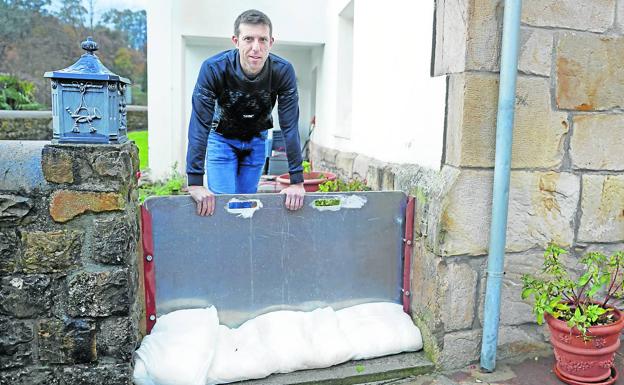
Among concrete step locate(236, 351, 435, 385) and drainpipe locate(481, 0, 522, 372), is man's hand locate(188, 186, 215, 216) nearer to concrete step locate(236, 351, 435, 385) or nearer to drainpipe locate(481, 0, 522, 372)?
concrete step locate(236, 351, 435, 385)

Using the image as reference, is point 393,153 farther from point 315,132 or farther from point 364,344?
point 315,132

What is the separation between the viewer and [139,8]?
853 inches

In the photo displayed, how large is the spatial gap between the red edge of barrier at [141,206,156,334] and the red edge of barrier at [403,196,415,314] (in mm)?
1219

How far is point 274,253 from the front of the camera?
2455mm

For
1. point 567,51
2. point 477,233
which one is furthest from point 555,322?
point 567,51

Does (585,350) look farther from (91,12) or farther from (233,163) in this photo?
(91,12)

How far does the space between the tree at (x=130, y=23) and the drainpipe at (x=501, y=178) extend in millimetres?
21545

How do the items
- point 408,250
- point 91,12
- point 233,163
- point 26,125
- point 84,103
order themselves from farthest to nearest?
point 91,12, point 26,125, point 233,163, point 408,250, point 84,103

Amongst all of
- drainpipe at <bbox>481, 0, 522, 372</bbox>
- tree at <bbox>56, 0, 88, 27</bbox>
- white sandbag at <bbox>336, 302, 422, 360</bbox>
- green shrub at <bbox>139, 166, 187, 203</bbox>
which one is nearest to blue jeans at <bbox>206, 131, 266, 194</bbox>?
white sandbag at <bbox>336, 302, 422, 360</bbox>

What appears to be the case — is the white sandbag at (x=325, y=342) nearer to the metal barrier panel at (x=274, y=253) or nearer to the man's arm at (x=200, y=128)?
the metal barrier panel at (x=274, y=253)

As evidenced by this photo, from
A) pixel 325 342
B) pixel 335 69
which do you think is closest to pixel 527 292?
pixel 325 342

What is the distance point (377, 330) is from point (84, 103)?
62.9 inches

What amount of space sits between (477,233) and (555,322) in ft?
1.56

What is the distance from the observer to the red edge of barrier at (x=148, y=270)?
2264 mm
